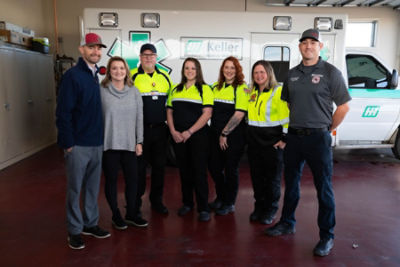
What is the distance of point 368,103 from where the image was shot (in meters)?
5.40

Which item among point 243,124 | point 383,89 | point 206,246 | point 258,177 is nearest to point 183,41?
point 243,124

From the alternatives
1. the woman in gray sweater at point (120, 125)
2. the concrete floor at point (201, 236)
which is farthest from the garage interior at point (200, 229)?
the woman in gray sweater at point (120, 125)

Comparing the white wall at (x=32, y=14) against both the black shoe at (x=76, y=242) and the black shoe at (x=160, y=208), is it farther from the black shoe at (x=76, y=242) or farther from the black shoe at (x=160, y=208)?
the black shoe at (x=76, y=242)

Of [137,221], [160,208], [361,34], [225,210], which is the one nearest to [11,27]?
[160,208]

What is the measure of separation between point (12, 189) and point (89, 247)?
7.66 ft

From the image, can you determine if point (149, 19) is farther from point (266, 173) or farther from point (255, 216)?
point (255, 216)

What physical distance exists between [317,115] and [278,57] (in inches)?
96.8

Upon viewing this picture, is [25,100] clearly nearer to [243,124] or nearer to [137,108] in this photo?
[137,108]

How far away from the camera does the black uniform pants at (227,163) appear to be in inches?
130

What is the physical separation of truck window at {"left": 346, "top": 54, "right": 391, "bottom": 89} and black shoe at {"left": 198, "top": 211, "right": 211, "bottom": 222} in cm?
360

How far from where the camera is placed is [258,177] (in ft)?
10.6

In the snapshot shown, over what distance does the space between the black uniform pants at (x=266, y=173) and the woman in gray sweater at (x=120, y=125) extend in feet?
3.77

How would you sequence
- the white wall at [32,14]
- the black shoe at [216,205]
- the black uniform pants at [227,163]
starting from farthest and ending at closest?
the white wall at [32,14]
the black shoe at [216,205]
the black uniform pants at [227,163]

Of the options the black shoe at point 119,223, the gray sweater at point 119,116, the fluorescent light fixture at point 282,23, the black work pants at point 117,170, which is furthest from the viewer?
the fluorescent light fixture at point 282,23
